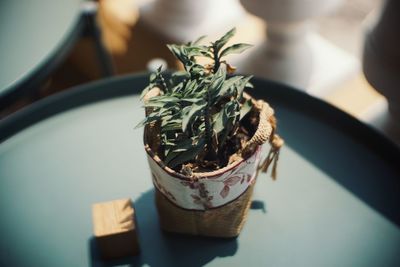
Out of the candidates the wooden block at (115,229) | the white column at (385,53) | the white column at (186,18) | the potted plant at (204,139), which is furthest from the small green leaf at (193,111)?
the white column at (186,18)

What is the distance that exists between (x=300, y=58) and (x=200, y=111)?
510 mm

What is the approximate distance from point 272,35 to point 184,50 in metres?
0.44

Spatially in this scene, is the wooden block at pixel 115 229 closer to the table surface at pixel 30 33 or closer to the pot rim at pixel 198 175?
the pot rim at pixel 198 175

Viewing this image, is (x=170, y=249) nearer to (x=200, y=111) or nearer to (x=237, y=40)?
(x=200, y=111)

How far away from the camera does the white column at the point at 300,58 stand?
96 centimetres

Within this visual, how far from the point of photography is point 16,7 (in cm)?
90

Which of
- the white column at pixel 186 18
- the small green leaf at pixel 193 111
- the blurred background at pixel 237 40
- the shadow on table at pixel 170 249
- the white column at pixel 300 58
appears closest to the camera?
the small green leaf at pixel 193 111

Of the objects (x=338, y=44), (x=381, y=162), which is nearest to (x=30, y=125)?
(x=381, y=162)

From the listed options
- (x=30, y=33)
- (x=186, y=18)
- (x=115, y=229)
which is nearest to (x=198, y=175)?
(x=115, y=229)

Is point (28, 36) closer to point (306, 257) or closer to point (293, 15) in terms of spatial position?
point (293, 15)

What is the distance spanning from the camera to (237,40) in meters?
1.16

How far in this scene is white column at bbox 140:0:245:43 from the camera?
1.10 m

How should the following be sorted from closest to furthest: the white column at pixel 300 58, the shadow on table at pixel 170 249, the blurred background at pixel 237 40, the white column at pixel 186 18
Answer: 1. the shadow on table at pixel 170 249
2. the blurred background at pixel 237 40
3. the white column at pixel 300 58
4. the white column at pixel 186 18

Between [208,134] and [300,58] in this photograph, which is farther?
[300,58]
